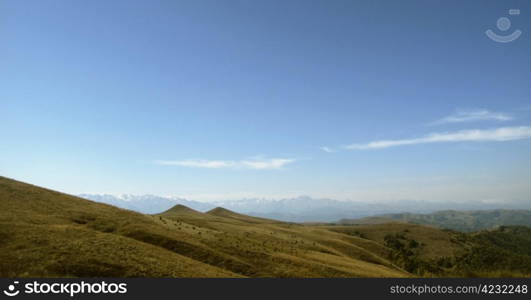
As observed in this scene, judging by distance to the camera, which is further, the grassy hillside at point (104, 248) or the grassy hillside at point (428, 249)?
the grassy hillside at point (428, 249)

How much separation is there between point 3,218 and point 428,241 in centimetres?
Result: 12493

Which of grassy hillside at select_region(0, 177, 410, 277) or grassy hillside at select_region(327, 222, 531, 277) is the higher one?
grassy hillside at select_region(0, 177, 410, 277)

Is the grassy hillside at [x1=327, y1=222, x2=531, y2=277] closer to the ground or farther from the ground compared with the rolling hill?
closer to the ground

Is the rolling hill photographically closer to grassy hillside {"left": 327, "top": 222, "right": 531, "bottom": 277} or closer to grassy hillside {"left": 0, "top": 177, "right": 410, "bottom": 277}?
grassy hillside {"left": 0, "top": 177, "right": 410, "bottom": 277}

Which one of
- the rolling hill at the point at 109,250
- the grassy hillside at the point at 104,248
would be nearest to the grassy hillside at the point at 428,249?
the rolling hill at the point at 109,250

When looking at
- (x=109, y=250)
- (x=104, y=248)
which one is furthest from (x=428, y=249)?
(x=104, y=248)

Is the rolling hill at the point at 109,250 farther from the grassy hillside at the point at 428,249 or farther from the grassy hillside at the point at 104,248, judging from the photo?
the grassy hillside at the point at 428,249

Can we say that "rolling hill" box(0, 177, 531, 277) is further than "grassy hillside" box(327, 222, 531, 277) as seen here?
No

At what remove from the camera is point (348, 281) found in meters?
23.2

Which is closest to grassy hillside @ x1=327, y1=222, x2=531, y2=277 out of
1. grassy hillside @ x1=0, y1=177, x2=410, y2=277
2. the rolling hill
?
the rolling hill

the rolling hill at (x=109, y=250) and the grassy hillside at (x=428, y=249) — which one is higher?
the rolling hill at (x=109, y=250)

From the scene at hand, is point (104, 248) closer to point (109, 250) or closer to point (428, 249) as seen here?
point (109, 250)

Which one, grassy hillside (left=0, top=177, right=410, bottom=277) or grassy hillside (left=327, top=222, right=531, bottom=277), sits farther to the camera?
grassy hillside (left=327, top=222, right=531, bottom=277)

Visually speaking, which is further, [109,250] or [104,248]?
[104,248]
